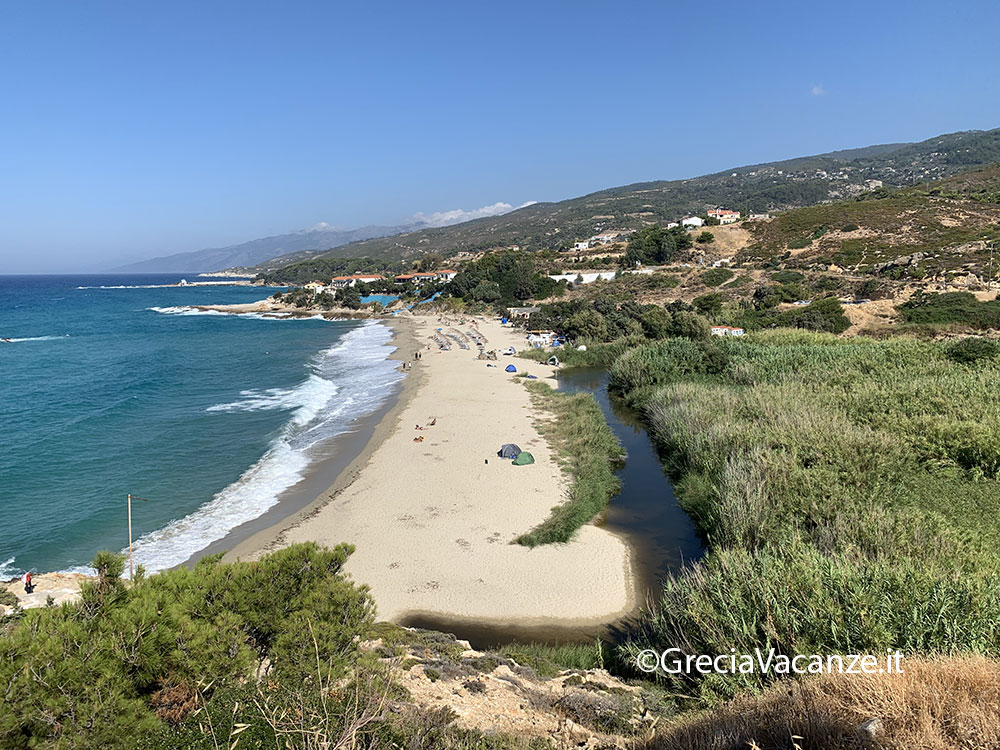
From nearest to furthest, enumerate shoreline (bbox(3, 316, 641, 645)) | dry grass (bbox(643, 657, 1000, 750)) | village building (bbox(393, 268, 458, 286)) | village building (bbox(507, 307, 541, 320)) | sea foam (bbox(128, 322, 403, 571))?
dry grass (bbox(643, 657, 1000, 750))
shoreline (bbox(3, 316, 641, 645))
sea foam (bbox(128, 322, 403, 571))
village building (bbox(507, 307, 541, 320))
village building (bbox(393, 268, 458, 286))

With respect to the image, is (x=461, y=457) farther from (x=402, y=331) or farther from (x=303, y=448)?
(x=402, y=331)

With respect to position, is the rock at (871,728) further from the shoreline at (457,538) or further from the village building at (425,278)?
the village building at (425,278)

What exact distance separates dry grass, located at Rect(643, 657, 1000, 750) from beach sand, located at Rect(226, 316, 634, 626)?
6.64 metres

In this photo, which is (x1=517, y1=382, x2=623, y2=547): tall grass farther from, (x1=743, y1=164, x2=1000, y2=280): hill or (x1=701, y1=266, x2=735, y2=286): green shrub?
(x1=743, y1=164, x2=1000, y2=280): hill

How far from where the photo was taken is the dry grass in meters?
3.35

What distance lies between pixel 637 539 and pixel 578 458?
17.1 feet

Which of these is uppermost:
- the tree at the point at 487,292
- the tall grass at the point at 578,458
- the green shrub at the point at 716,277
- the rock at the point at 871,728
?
the tree at the point at 487,292

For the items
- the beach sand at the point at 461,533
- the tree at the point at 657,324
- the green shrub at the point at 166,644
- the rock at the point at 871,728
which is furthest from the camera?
the tree at the point at 657,324

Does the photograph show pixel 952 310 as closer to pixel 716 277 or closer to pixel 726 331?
pixel 726 331

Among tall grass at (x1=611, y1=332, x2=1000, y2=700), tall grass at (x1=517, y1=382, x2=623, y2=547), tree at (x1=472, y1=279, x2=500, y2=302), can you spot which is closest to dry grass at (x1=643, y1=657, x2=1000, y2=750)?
tall grass at (x1=611, y1=332, x2=1000, y2=700)

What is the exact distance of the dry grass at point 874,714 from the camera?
3354 mm

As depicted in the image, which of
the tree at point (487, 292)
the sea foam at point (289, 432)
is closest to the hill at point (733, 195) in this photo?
the tree at point (487, 292)

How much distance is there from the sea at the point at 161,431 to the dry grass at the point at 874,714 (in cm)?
1345

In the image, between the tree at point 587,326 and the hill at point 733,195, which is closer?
the tree at point 587,326
